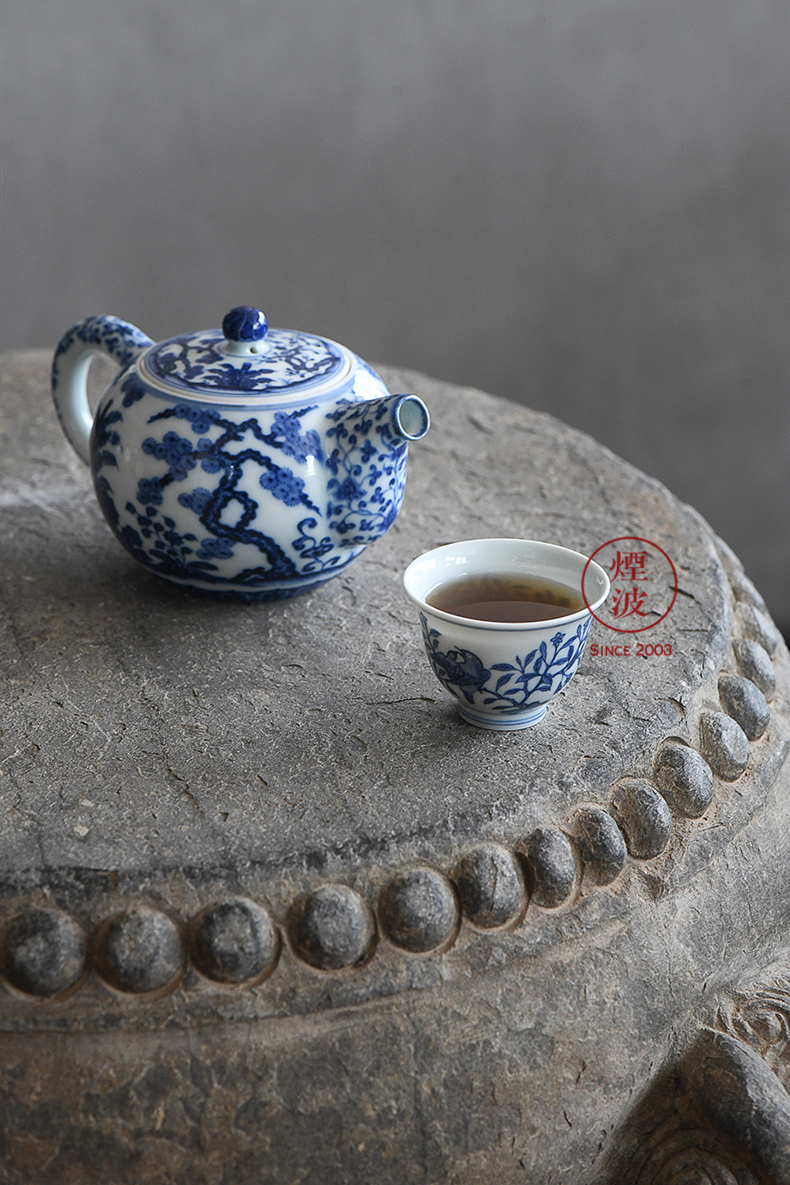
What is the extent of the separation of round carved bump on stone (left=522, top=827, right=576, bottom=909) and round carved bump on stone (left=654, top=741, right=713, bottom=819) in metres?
0.11

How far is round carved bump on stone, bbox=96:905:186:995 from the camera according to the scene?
65 cm

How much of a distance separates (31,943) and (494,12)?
6.34 ft

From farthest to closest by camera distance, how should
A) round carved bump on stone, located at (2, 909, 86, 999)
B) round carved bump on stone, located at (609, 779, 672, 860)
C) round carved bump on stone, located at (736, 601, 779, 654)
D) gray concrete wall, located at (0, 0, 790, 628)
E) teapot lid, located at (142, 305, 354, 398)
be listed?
gray concrete wall, located at (0, 0, 790, 628) < round carved bump on stone, located at (736, 601, 779, 654) < teapot lid, located at (142, 305, 354, 398) < round carved bump on stone, located at (609, 779, 672, 860) < round carved bump on stone, located at (2, 909, 86, 999)

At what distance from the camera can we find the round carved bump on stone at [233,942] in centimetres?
65

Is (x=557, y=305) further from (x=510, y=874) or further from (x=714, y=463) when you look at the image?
Result: (x=510, y=874)

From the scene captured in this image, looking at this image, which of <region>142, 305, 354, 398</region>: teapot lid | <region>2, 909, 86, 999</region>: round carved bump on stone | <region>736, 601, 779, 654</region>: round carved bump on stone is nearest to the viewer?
<region>2, 909, 86, 999</region>: round carved bump on stone

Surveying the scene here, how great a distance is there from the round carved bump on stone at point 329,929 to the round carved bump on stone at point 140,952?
70 millimetres

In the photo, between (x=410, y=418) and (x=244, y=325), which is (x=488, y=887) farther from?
(x=244, y=325)

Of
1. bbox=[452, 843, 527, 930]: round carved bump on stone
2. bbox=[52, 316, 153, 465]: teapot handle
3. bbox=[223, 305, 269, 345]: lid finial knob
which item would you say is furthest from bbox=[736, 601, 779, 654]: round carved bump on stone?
bbox=[52, 316, 153, 465]: teapot handle

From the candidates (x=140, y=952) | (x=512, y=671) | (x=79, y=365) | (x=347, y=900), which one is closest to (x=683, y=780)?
(x=512, y=671)

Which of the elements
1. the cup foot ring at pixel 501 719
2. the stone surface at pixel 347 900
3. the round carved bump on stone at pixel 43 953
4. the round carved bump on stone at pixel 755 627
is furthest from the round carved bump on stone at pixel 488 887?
the round carved bump on stone at pixel 755 627

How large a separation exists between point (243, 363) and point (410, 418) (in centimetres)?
14

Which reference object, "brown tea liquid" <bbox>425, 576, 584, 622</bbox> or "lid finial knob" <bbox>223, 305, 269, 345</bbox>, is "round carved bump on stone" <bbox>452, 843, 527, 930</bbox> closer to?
"brown tea liquid" <bbox>425, 576, 584, 622</bbox>

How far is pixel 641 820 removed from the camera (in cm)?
76
